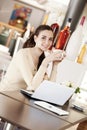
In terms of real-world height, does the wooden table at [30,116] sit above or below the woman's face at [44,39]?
below

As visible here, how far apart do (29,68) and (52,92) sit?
0.43 m

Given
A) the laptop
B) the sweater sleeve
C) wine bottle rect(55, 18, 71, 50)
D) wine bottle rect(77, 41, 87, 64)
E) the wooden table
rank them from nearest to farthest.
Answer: the wooden table, the laptop, the sweater sleeve, wine bottle rect(55, 18, 71, 50), wine bottle rect(77, 41, 87, 64)

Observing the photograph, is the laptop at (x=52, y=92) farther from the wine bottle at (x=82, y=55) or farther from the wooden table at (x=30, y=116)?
the wine bottle at (x=82, y=55)

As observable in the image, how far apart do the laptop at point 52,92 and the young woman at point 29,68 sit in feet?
0.95

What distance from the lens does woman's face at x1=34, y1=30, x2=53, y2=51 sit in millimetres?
2143

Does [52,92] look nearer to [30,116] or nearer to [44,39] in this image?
[30,116]

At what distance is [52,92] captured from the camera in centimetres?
156

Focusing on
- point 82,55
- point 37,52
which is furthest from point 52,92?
point 82,55

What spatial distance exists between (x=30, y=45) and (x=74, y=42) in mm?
395

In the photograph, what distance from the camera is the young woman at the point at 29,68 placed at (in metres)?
1.90

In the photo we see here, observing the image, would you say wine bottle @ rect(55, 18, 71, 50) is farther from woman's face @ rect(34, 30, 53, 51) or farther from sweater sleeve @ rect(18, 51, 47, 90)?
sweater sleeve @ rect(18, 51, 47, 90)

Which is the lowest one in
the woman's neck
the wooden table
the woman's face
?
the wooden table

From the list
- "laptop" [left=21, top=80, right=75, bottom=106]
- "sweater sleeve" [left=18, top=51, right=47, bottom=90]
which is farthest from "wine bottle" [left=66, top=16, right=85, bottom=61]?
"laptop" [left=21, top=80, right=75, bottom=106]

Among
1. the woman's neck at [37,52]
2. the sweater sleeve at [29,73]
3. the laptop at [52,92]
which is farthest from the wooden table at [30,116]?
the woman's neck at [37,52]
